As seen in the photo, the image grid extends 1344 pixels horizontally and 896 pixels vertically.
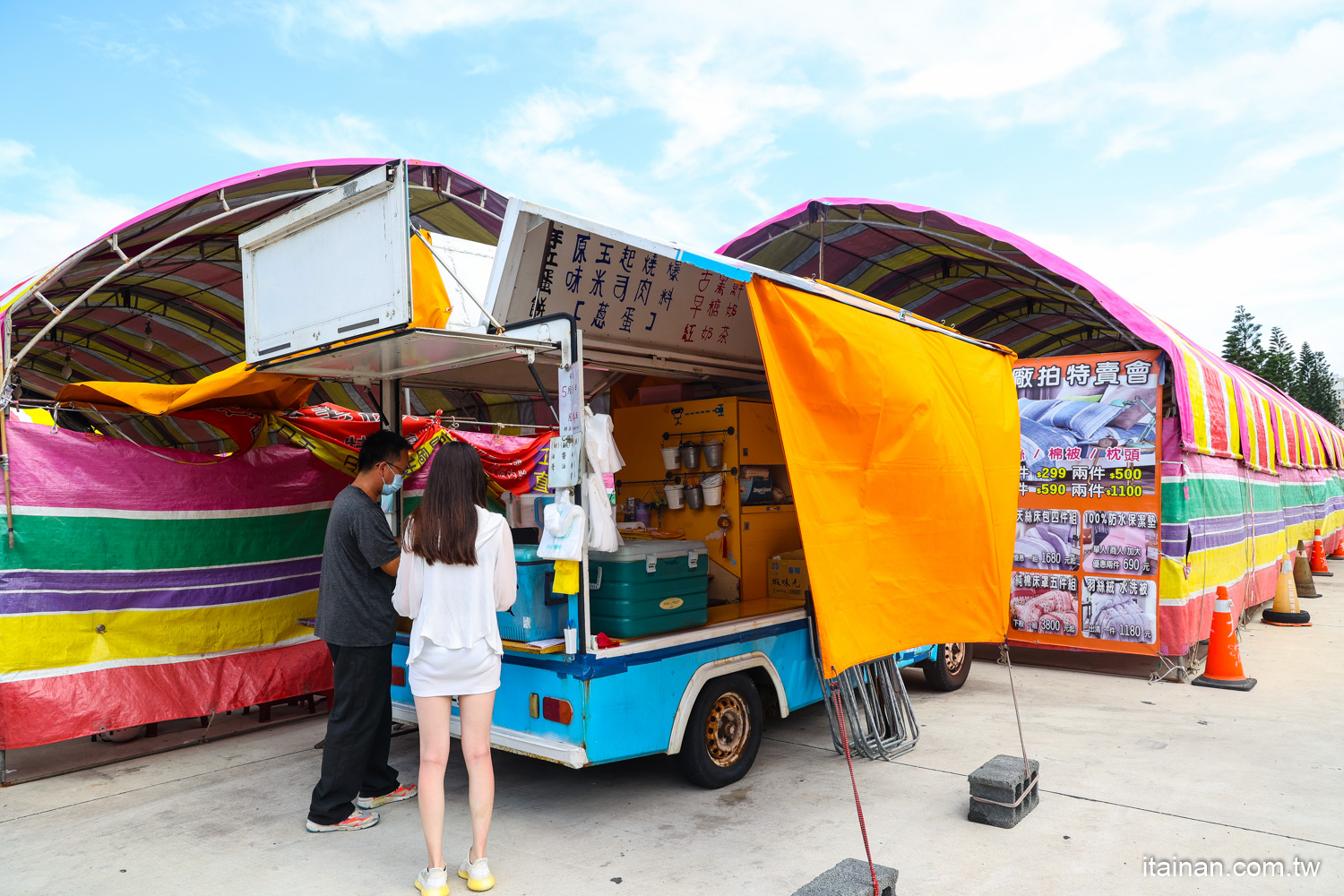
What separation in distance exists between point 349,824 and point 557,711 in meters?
1.33

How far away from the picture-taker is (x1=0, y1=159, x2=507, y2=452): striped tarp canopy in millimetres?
6141

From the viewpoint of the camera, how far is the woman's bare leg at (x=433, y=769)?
3.57 meters

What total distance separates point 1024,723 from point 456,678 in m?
4.76

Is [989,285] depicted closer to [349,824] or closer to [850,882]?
[850,882]

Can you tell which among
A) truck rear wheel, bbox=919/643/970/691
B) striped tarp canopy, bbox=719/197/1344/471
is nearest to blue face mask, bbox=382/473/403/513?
striped tarp canopy, bbox=719/197/1344/471

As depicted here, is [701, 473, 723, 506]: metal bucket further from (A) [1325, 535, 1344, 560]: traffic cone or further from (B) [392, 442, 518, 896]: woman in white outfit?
(A) [1325, 535, 1344, 560]: traffic cone

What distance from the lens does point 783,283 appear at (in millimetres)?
3867

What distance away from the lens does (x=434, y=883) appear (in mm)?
3576

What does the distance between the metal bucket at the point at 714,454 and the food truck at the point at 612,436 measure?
14 mm

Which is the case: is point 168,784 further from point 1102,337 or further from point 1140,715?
point 1102,337

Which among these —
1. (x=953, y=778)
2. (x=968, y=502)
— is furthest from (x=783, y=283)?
(x=953, y=778)

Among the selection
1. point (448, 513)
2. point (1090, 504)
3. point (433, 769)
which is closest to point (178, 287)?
point (448, 513)

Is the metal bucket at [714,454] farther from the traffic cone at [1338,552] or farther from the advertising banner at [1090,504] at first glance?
the traffic cone at [1338,552]

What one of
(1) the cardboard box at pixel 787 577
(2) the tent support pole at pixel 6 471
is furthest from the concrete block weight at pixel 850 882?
(2) the tent support pole at pixel 6 471
